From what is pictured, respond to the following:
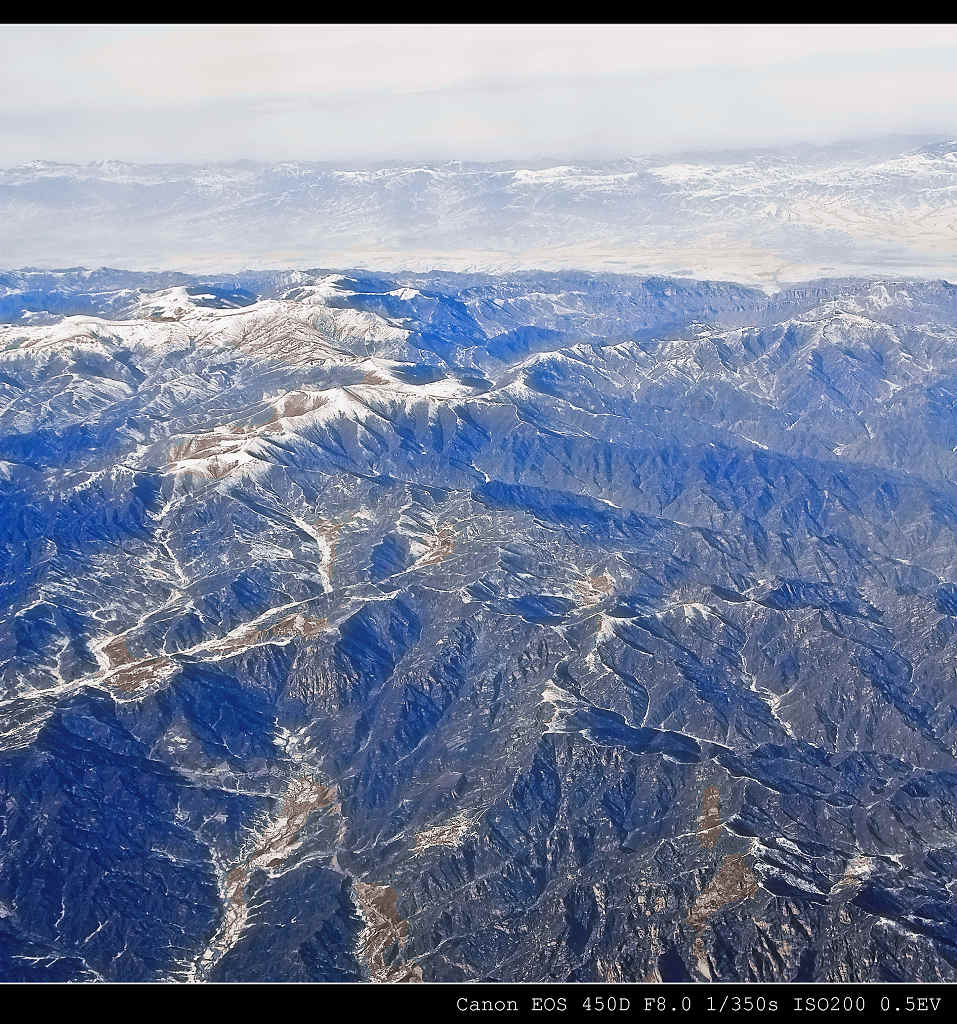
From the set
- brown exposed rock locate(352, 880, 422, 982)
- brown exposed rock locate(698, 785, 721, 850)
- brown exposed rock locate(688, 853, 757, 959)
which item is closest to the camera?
brown exposed rock locate(688, 853, 757, 959)

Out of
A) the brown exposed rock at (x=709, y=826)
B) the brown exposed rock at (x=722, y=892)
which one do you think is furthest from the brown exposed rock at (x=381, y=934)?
the brown exposed rock at (x=709, y=826)

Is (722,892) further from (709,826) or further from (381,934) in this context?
(381,934)

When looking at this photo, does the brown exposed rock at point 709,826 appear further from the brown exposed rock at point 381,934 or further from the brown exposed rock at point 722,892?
the brown exposed rock at point 381,934

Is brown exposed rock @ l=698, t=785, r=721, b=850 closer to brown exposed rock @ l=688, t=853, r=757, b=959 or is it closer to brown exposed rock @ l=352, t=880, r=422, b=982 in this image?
brown exposed rock @ l=688, t=853, r=757, b=959

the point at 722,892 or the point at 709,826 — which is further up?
the point at 722,892

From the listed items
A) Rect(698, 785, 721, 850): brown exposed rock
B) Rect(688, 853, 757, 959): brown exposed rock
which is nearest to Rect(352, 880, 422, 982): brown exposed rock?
Rect(688, 853, 757, 959): brown exposed rock

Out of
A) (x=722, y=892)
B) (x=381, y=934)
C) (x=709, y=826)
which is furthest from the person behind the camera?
(x=709, y=826)

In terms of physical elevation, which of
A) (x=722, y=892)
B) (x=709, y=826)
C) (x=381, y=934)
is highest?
(x=722, y=892)

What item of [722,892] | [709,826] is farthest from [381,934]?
[709,826]
